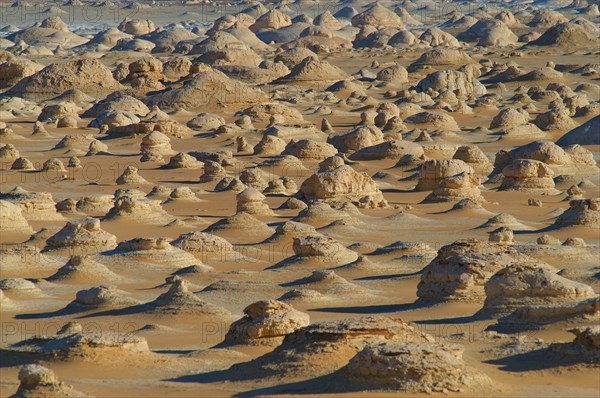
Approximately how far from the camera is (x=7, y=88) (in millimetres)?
43562

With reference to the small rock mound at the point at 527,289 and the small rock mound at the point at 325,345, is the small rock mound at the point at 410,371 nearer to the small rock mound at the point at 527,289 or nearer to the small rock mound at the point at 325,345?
the small rock mound at the point at 325,345

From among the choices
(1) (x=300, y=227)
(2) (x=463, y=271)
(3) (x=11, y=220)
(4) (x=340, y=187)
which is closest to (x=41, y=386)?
(2) (x=463, y=271)

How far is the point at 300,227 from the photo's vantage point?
64.6 feet

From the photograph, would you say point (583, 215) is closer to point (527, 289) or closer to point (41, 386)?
point (527, 289)

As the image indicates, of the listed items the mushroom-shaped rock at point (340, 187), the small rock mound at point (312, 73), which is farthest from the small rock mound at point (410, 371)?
the small rock mound at point (312, 73)

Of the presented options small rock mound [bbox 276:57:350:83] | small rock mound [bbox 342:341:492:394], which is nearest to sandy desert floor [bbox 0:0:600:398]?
small rock mound [bbox 342:341:492:394]

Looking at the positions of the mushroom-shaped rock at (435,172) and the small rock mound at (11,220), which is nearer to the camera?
the small rock mound at (11,220)

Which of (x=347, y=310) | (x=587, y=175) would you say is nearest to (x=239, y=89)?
(x=587, y=175)

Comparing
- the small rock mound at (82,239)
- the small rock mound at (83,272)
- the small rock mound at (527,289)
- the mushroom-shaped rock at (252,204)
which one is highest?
the mushroom-shaped rock at (252,204)

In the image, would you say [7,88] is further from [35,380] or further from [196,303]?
[35,380]

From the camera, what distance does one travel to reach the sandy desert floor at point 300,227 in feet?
31.0

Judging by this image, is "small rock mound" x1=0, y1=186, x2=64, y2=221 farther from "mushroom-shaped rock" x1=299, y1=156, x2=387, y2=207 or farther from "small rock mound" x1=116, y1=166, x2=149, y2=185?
"mushroom-shaped rock" x1=299, y1=156, x2=387, y2=207

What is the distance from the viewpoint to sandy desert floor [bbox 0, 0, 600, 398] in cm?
945

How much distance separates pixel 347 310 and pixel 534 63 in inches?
1557
